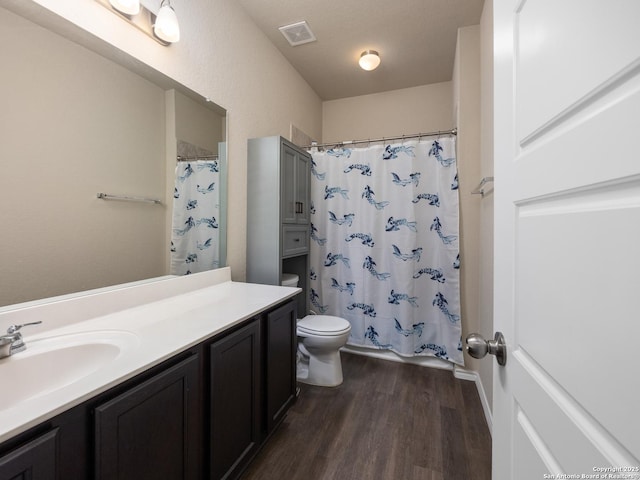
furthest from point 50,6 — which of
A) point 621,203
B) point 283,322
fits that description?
point 621,203

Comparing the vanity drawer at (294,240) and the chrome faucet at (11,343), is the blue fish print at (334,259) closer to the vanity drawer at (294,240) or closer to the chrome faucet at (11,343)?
the vanity drawer at (294,240)

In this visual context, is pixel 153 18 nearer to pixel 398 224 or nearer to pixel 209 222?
pixel 209 222

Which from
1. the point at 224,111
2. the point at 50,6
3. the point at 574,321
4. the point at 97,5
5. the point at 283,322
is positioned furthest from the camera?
the point at 224,111

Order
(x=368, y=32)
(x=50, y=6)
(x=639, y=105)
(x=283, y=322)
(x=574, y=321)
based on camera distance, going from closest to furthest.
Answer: (x=639, y=105) → (x=574, y=321) → (x=50, y=6) → (x=283, y=322) → (x=368, y=32)

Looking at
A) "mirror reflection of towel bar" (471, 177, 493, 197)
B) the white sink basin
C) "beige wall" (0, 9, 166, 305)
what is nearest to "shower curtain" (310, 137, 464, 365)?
"mirror reflection of towel bar" (471, 177, 493, 197)

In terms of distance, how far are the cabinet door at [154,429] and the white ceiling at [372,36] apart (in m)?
2.38

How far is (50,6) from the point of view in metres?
1.07

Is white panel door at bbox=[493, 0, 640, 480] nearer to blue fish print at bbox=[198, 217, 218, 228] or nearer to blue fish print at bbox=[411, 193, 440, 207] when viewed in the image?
blue fish print at bbox=[198, 217, 218, 228]

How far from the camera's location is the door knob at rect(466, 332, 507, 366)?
673 mm

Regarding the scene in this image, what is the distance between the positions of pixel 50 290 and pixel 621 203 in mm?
1592

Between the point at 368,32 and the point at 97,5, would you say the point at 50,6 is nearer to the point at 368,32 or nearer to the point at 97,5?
the point at 97,5

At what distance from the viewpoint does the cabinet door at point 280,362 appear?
4.75 feet

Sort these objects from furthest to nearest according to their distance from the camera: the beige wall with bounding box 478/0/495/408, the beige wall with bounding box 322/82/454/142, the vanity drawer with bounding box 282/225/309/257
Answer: the beige wall with bounding box 322/82/454/142 → the vanity drawer with bounding box 282/225/309/257 → the beige wall with bounding box 478/0/495/408

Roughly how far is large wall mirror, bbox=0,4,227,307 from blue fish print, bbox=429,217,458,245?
6.37 ft
